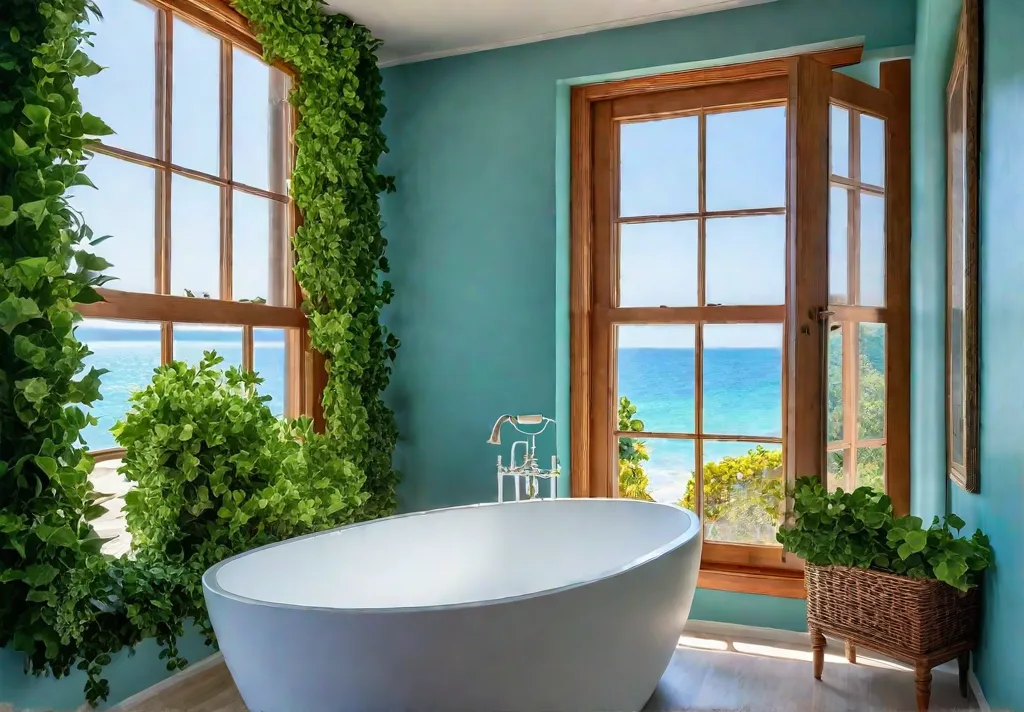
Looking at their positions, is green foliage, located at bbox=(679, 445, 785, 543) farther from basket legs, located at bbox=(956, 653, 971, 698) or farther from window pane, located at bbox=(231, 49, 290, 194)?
window pane, located at bbox=(231, 49, 290, 194)

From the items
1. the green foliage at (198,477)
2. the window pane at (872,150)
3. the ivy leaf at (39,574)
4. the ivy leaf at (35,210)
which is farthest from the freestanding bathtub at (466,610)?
the window pane at (872,150)

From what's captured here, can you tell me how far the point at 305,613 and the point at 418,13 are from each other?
2440mm

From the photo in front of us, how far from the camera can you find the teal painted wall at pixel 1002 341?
165 cm

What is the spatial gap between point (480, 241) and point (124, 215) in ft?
5.05

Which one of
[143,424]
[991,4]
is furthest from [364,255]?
[991,4]

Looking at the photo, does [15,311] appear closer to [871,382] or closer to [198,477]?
[198,477]

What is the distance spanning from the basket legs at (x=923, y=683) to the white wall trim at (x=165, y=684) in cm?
227

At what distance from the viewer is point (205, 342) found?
9.05 ft

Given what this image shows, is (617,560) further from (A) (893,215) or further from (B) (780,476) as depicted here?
(A) (893,215)

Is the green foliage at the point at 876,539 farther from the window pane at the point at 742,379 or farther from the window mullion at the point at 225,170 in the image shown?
the window mullion at the point at 225,170

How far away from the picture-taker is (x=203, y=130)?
2754 millimetres

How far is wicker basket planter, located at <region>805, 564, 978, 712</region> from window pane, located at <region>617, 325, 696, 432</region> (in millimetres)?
1025

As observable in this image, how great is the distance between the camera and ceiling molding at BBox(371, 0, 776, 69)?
306cm

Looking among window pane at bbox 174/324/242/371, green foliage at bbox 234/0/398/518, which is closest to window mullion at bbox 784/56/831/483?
green foliage at bbox 234/0/398/518
